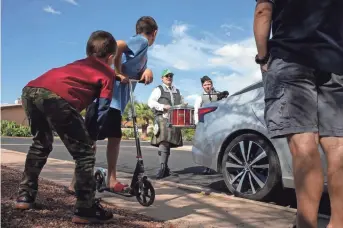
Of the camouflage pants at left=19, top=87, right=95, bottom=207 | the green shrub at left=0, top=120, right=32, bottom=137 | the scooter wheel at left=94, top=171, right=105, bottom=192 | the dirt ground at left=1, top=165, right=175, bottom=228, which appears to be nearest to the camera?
the dirt ground at left=1, top=165, right=175, bottom=228

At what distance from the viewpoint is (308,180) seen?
2.22 meters

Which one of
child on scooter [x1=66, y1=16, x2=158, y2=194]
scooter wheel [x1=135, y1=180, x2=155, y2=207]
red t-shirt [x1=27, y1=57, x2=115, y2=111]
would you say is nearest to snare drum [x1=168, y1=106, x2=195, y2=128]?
child on scooter [x1=66, y1=16, x2=158, y2=194]

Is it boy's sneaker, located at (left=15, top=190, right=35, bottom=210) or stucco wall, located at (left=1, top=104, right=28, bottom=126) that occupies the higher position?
stucco wall, located at (left=1, top=104, right=28, bottom=126)

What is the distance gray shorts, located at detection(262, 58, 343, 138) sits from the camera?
2.29 m

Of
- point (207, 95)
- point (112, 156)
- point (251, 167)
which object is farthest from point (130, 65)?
point (207, 95)

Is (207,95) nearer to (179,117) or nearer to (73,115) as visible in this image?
(179,117)

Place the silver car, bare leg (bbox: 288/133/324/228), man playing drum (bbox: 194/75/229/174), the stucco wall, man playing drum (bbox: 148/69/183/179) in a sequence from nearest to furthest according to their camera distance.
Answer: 1. bare leg (bbox: 288/133/324/228)
2. the silver car
3. man playing drum (bbox: 148/69/183/179)
4. man playing drum (bbox: 194/75/229/174)
5. the stucco wall

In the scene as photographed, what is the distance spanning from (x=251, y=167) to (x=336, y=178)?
231cm

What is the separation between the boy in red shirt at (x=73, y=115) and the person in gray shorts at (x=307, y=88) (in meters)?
1.44

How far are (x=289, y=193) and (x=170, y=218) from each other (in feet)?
7.39

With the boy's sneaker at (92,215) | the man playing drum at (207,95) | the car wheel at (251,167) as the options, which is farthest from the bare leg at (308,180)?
the man playing drum at (207,95)

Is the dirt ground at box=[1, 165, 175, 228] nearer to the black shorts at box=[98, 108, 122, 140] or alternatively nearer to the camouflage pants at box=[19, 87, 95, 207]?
the camouflage pants at box=[19, 87, 95, 207]

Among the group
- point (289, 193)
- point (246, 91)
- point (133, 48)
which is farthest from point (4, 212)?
point (289, 193)

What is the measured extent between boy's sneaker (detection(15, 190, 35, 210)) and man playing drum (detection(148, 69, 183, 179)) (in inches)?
137
